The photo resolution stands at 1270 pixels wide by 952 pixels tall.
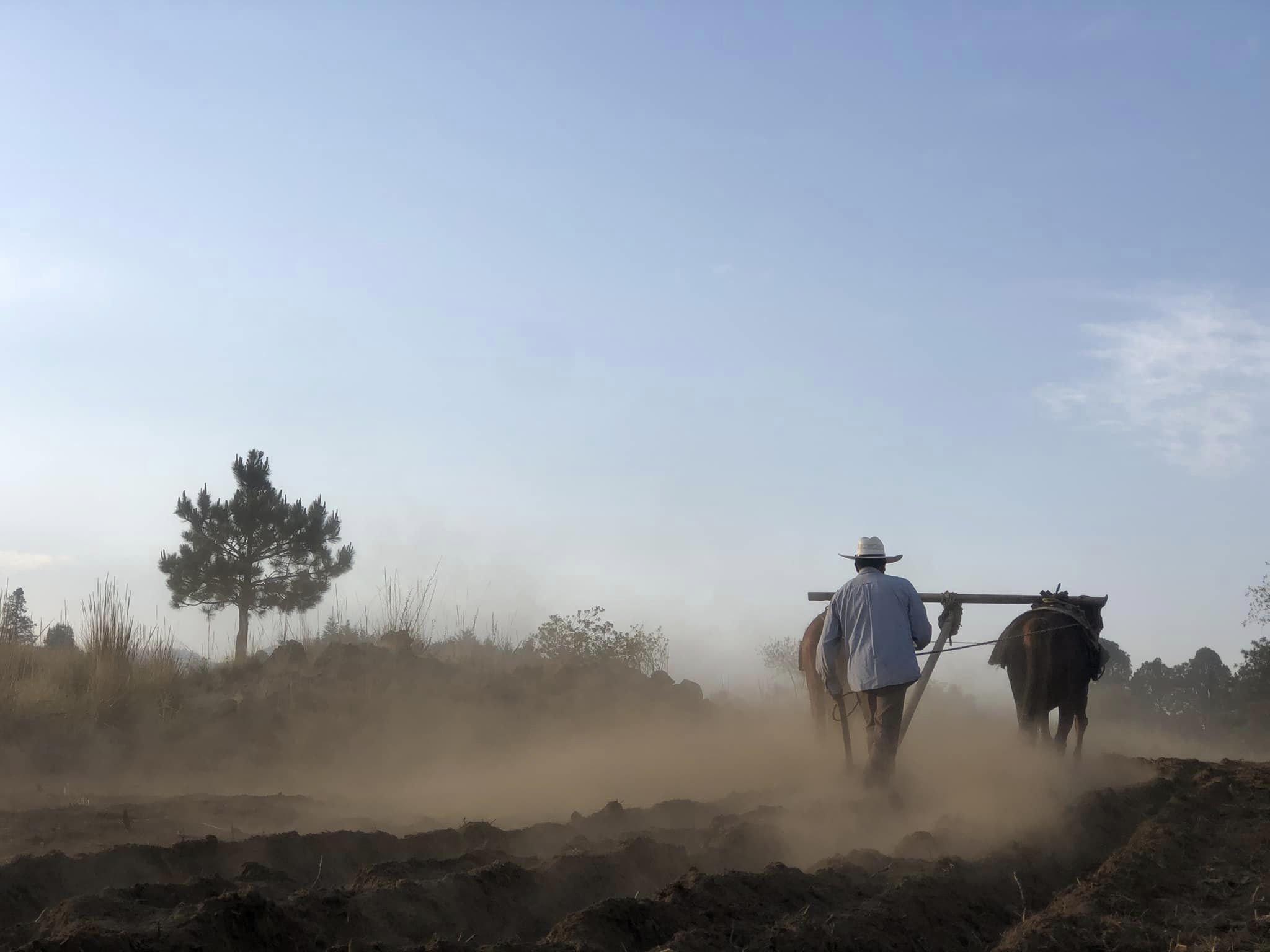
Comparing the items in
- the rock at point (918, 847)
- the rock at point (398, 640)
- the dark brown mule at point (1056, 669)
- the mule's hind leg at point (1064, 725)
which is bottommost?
the rock at point (918, 847)

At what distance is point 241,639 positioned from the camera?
23250 mm

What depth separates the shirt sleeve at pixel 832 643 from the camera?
10.1 meters

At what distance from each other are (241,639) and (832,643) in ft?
53.8

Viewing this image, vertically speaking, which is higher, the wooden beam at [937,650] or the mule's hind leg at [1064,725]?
the wooden beam at [937,650]

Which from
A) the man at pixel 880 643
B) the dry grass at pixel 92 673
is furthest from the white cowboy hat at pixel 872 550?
the dry grass at pixel 92 673

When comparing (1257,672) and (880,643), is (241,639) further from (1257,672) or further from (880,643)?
(1257,672)

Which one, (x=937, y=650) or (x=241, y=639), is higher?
(x=241, y=639)

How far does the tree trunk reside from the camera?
60.2 feet

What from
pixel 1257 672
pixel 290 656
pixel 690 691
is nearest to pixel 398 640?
pixel 290 656

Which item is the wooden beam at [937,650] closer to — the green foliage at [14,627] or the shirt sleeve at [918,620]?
the shirt sleeve at [918,620]

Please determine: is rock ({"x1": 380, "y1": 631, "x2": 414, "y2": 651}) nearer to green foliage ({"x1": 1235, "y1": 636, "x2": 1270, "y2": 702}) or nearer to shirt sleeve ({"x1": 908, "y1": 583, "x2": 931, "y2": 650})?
shirt sleeve ({"x1": 908, "y1": 583, "x2": 931, "y2": 650})

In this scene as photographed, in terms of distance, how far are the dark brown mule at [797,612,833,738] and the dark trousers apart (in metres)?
3.14

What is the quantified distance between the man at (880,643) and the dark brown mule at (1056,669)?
2.73m

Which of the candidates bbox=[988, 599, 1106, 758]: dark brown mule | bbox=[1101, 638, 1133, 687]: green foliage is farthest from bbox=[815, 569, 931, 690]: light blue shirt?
bbox=[1101, 638, 1133, 687]: green foliage
